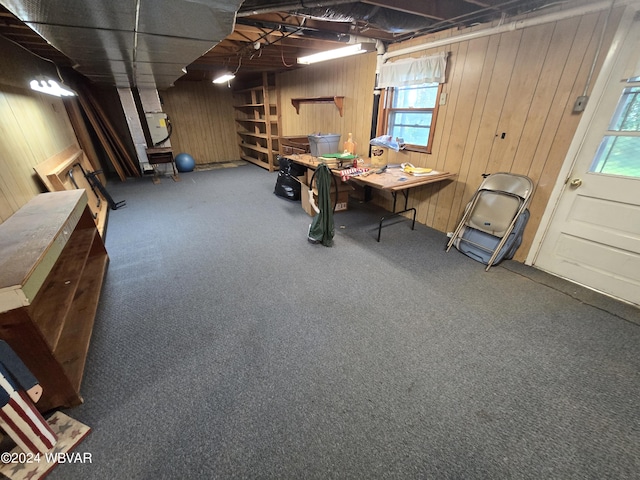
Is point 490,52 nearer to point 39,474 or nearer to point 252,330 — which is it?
point 252,330

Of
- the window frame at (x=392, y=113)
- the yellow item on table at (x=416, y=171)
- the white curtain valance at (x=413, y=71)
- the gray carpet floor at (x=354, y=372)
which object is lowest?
the gray carpet floor at (x=354, y=372)

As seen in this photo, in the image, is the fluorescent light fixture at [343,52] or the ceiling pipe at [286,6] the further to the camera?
the fluorescent light fixture at [343,52]

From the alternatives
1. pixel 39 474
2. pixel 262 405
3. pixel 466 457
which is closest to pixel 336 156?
pixel 262 405

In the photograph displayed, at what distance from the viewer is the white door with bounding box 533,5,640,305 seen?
6.29 ft

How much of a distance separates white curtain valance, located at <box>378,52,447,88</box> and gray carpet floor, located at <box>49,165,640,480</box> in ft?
6.77

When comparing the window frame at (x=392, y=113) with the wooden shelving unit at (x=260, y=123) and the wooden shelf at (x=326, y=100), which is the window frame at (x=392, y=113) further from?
the wooden shelving unit at (x=260, y=123)

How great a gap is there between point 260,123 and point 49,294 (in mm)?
6335

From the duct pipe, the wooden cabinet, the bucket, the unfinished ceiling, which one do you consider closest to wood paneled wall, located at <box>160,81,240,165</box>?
the unfinished ceiling

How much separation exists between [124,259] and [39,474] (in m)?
2.09

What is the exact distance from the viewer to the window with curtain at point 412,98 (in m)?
3.00

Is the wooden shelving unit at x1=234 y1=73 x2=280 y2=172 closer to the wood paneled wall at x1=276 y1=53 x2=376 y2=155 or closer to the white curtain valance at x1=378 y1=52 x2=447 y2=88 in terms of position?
the wood paneled wall at x1=276 y1=53 x2=376 y2=155

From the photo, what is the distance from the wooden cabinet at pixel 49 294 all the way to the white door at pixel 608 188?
372 centimetres

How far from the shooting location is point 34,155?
103 inches

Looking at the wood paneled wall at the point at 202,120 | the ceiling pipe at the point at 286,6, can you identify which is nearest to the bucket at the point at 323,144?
the ceiling pipe at the point at 286,6
